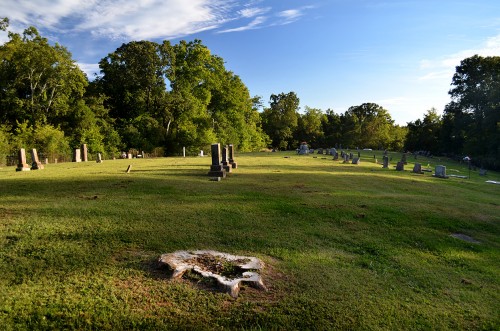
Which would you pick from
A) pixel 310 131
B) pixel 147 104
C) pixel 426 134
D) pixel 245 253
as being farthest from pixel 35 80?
pixel 426 134

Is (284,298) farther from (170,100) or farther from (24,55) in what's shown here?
(170,100)

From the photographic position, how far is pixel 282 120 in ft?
246

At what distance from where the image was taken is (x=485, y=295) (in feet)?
16.6

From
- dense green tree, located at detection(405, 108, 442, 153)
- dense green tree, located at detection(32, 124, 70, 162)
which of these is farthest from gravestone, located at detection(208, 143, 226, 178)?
dense green tree, located at detection(405, 108, 442, 153)

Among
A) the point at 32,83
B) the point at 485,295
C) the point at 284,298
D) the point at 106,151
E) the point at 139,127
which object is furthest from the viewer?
the point at 139,127

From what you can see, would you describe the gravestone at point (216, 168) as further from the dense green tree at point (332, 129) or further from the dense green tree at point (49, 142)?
the dense green tree at point (332, 129)

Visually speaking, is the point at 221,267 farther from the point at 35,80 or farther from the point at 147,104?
the point at 147,104

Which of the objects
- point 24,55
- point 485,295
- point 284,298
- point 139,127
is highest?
point 24,55

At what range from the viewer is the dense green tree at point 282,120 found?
239 ft

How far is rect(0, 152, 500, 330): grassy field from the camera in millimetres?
3928

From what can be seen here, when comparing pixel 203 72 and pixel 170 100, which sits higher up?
pixel 203 72

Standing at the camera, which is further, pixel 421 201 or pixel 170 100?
pixel 170 100

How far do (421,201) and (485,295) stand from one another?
6336 mm

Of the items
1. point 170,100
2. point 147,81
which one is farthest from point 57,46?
point 170,100
